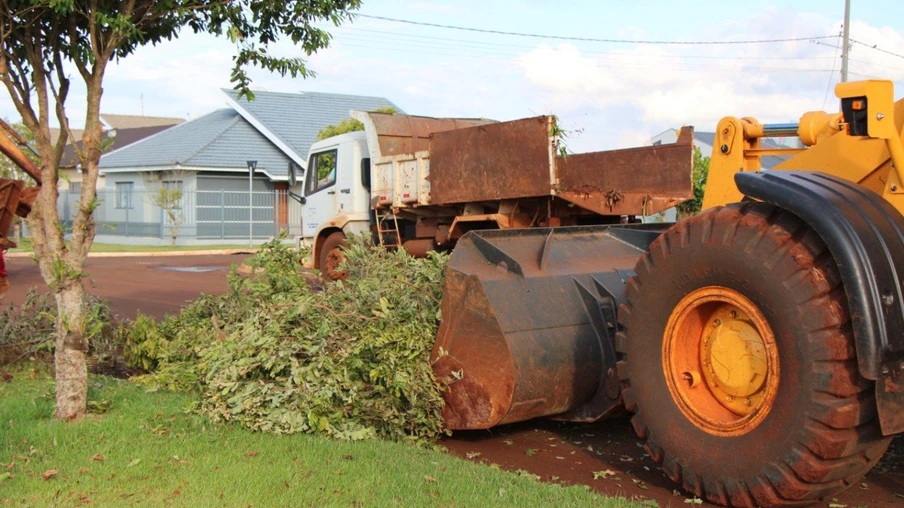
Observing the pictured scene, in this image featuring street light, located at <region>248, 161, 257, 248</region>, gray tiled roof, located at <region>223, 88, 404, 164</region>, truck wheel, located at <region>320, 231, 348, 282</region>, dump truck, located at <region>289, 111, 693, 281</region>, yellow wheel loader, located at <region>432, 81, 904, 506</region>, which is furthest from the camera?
gray tiled roof, located at <region>223, 88, 404, 164</region>

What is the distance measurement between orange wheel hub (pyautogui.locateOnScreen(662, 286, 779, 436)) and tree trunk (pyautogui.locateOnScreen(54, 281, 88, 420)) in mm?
4029

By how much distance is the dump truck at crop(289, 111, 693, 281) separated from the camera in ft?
39.8

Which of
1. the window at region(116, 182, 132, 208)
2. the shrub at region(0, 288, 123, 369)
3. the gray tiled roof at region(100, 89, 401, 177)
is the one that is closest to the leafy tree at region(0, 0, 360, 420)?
the shrub at region(0, 288, 123, 369)

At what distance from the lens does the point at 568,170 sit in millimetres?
12758

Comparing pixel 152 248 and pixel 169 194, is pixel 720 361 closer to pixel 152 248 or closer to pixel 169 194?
pixel 152 248

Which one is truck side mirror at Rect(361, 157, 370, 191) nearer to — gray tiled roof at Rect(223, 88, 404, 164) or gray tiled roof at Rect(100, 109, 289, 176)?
gray tiled roof at Rect(100, 109, 289, 176)

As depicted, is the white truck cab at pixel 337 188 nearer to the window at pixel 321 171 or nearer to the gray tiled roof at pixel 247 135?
the window at pixel 321 171

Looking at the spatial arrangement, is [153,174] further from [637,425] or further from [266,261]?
[637,425]

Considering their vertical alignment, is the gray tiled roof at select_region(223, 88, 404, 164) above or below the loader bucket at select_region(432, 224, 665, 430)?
above

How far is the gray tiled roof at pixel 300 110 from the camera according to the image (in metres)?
37.4

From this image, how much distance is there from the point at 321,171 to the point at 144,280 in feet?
16.3

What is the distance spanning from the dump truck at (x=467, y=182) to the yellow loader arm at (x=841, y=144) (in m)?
4.92

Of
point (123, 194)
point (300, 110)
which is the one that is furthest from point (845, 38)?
point (123, 194)

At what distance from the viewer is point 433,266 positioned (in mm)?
7156
